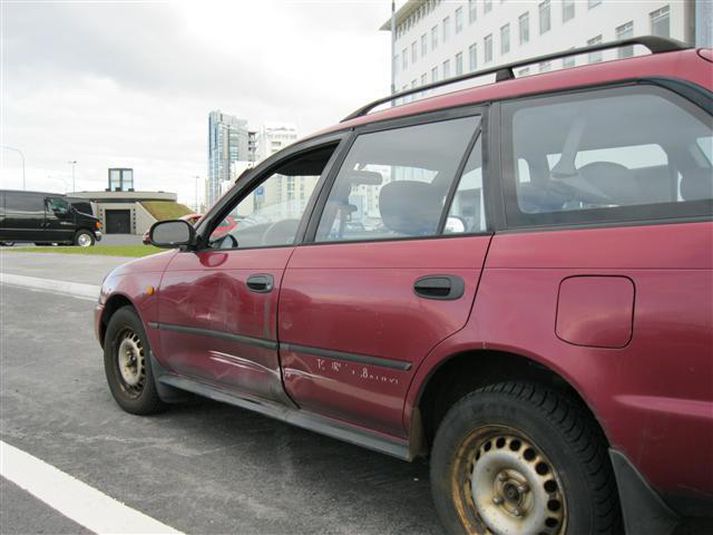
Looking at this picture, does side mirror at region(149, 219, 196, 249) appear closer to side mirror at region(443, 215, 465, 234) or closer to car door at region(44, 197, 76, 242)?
side mirror at region(443, 215, 465, 234)

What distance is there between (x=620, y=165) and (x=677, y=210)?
0.32 m

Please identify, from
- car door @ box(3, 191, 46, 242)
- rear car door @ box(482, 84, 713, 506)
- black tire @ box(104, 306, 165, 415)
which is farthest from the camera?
car door @ box(3, 191, 46, 242)

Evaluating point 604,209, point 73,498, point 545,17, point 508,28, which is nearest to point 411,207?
point 604,209

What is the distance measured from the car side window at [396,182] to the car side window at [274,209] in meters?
0.21

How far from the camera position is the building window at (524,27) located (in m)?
38.1

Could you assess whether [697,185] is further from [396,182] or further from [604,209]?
[396,182]

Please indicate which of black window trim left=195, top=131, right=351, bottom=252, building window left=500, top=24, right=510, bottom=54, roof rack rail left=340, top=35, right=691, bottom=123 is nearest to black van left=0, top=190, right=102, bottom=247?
black window trim left=195, top=131, right=351, bottom=252

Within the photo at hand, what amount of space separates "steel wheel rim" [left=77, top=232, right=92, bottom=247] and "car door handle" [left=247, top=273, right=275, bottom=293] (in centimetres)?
2595

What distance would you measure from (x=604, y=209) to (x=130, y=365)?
→ 10.8 ft

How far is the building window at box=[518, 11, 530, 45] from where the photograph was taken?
1501 inches

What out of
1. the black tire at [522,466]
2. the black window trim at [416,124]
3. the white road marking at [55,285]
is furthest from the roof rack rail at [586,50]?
the white road marking at [55,285]

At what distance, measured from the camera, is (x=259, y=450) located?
11.7 ft

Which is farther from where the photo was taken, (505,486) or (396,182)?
(396,182)

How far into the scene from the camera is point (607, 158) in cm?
218
